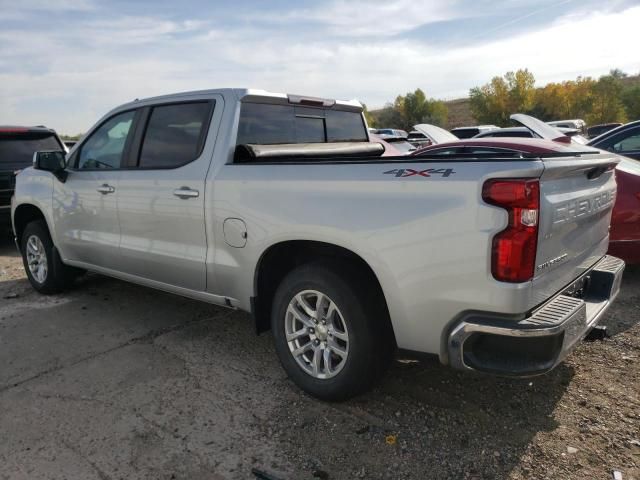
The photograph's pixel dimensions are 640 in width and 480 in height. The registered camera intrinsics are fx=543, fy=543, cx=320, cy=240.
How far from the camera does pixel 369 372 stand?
3.04 metres

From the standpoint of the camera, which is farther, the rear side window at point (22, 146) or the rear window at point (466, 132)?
the rear window at point (466, 132)

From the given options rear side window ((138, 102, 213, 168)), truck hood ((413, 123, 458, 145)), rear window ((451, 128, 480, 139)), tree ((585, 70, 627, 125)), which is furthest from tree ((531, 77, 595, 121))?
rear side window ((138, 102, 213, 168))

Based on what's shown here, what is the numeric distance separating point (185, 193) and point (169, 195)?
7.7 inches

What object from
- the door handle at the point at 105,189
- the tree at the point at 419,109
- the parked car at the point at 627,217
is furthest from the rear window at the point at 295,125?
the tree at the point at 419,109

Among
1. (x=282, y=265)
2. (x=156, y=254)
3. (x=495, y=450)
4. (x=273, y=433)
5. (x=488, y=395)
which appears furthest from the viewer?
(x=156, y=254)

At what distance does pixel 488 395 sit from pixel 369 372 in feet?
2.76

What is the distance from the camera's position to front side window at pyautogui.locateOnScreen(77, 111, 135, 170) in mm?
4539

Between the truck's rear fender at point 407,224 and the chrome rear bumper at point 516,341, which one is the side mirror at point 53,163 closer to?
the truck's rear fender at point 407,224

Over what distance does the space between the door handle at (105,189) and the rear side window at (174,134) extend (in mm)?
371

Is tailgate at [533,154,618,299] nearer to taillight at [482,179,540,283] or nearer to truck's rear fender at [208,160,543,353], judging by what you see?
taillight at [482,179,540,283]

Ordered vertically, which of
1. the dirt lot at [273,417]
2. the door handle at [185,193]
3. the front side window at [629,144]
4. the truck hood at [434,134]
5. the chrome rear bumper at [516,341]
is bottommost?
the dirt lot at [273,417]

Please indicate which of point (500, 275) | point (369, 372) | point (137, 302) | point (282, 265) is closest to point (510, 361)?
point (500, 275)

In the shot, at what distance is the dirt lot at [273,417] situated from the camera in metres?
2.70

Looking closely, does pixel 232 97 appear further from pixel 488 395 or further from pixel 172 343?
pixel 488 395
